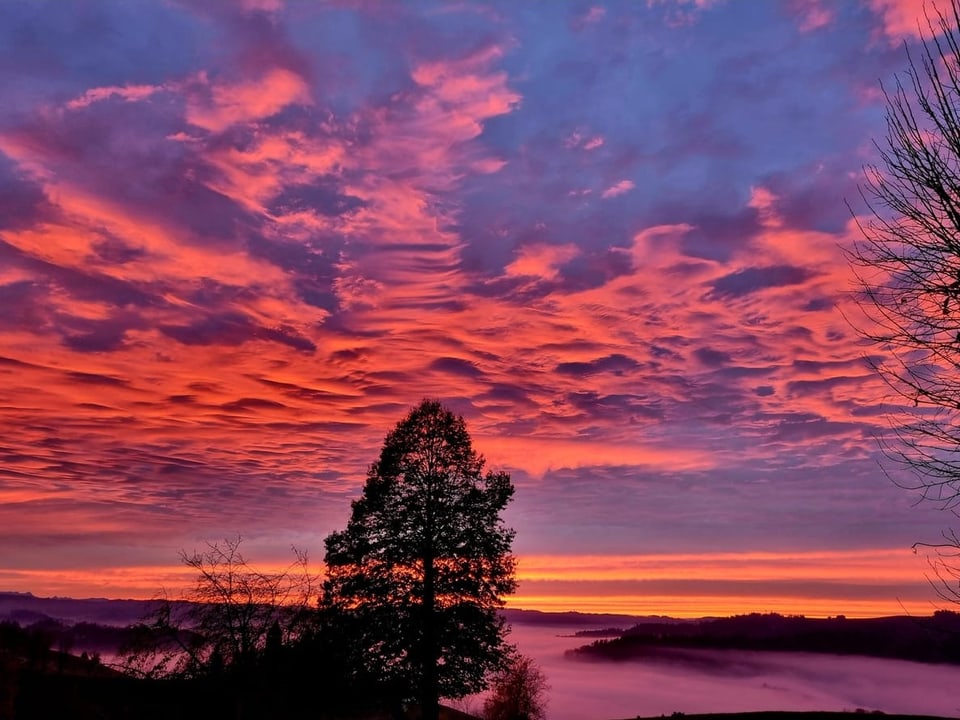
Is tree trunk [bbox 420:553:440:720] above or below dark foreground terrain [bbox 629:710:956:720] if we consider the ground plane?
above

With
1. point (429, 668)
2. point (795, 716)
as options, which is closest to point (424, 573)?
point (429, 668)

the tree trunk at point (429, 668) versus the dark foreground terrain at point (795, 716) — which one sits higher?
the tree trunk at point (429, 668)

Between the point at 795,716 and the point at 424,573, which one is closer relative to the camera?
the point at 424,573

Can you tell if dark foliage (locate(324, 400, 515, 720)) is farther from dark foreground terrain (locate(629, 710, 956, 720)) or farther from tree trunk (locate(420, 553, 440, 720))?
dark foreground terrain (locate(629, 710, 956, 720))

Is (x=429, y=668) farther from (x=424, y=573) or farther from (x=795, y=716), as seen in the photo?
(x=795, y=716)

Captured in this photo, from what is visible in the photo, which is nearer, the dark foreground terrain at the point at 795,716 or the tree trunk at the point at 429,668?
the tree trunk at the point at 429,668

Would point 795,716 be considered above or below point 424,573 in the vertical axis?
below

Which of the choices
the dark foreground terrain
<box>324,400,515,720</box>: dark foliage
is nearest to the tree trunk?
<box>324,400,515,720</box>: dark foliage

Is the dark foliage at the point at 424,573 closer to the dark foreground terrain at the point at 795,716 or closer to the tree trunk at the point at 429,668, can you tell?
the tree trunk at the point at 429,668

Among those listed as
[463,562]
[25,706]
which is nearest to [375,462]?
[463,562]

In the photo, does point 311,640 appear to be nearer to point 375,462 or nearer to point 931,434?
point 375,462

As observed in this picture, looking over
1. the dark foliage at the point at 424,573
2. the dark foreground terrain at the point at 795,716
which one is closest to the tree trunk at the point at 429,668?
the dark foliage at the point at 424,573

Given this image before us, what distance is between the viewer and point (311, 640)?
20.7 meters

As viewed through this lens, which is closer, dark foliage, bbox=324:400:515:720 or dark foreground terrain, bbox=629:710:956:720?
dark foliage, bbox=324:400:515:720
